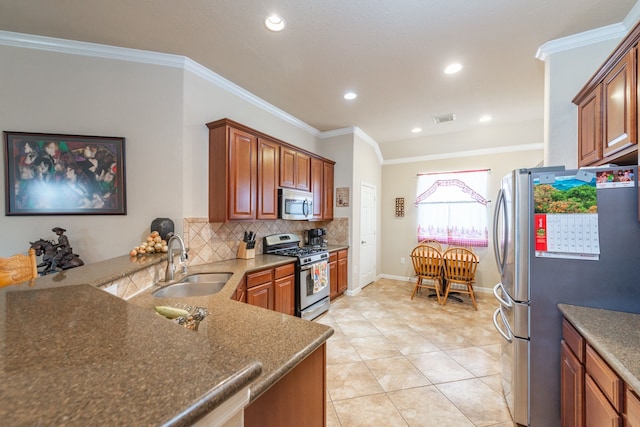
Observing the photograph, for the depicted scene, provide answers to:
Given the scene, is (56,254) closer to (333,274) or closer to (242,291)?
(242,291)

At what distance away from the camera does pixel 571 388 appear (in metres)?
1.45

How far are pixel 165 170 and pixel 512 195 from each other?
9.58 ft

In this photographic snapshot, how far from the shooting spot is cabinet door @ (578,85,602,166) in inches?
72.1

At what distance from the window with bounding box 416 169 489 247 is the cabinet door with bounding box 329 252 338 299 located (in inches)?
83.0

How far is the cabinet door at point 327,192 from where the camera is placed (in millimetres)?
4379

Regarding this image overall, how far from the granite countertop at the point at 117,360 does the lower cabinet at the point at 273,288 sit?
4.53ft

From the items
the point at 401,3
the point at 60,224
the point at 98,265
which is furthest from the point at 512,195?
the point at 60,224

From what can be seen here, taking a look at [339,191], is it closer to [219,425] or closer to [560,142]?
[560,142]

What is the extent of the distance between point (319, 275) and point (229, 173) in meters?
1.74

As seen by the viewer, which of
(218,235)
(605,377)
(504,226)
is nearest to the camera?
(605,377)

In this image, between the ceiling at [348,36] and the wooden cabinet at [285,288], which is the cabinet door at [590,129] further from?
Answer: the wooden cabinet at [285,288]

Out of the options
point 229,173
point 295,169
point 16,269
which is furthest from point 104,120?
point 295,169

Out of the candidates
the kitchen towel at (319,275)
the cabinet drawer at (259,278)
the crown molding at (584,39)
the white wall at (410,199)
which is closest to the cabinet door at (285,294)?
the cabinet drawer at (259,278)

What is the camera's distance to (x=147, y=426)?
0.38m
